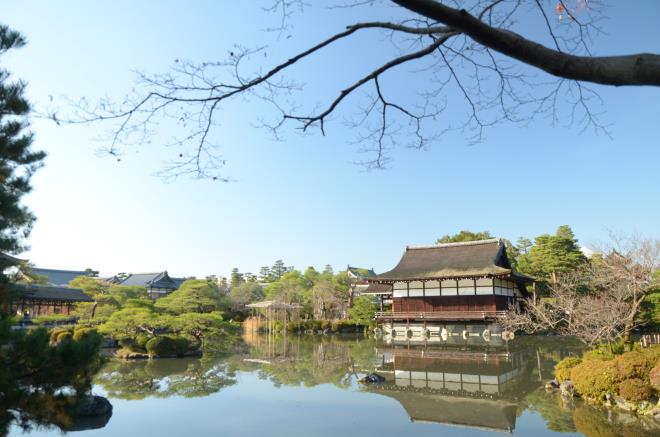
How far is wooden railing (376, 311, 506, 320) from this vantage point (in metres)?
21.2

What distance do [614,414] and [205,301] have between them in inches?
725

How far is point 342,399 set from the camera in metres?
8.79

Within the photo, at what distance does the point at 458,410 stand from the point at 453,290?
16.3m

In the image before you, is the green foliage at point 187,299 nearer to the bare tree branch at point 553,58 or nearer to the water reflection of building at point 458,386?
the water reflection of building at point 458,386

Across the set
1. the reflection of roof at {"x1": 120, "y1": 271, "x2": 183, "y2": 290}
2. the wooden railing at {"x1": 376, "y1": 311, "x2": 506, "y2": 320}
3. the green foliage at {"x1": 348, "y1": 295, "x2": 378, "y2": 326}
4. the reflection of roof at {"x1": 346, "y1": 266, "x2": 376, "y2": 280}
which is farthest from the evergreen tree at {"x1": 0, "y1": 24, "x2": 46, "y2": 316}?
the reflection of roof at {"x1": 346, "y1": 266, "x2": 376, "y2": 280}

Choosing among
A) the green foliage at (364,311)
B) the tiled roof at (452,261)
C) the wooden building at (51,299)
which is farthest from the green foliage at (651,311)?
the wooden building at (51,299)

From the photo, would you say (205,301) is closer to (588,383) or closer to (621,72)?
(588,383)

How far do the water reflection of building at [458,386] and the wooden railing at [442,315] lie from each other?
196 inches

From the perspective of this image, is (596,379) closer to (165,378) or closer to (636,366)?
(636,366)

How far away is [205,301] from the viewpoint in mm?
22031

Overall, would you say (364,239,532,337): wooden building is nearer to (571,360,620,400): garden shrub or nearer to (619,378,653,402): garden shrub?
(571,360,620,400): garden shrub

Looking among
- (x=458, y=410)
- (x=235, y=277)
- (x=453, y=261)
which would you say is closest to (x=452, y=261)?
(x=453, y=261)

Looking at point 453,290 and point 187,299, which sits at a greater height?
point 453,290

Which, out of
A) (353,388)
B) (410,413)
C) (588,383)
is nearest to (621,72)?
(410,413)
